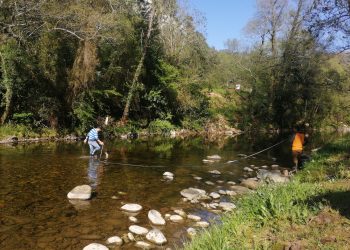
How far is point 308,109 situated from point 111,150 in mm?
35609

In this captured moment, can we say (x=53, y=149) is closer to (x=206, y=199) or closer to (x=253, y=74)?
(x=206, y=199)

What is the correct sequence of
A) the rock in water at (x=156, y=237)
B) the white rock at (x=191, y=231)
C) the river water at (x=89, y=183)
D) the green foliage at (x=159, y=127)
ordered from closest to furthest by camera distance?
the rock in water at (x=156, y=237), the river water at (x=89, y=183), the white rock at (x=191, y=231), the green foliage at (x=159, y=127)

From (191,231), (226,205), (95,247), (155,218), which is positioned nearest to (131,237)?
(95,247)

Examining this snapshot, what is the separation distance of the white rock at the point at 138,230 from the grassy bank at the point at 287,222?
1.90m

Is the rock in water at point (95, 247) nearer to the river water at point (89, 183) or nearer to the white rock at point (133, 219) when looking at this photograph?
the river water at point (89, 183)

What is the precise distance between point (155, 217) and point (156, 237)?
1281 millimetres

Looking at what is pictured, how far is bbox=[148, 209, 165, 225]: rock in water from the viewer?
9195 millimetres

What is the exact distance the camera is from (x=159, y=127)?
33938 mm

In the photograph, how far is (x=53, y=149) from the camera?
20.7 meters

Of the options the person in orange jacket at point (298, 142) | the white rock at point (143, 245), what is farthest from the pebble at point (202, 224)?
the person in orange jacket at point (298, 142)

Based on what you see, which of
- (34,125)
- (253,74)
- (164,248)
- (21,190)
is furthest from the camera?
(253,74)

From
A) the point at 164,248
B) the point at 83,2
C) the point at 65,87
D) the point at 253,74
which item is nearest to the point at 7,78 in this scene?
the point at 65,87

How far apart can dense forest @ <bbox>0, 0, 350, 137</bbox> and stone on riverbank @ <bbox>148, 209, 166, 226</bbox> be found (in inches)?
627

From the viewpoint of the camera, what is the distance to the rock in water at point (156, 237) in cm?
798
